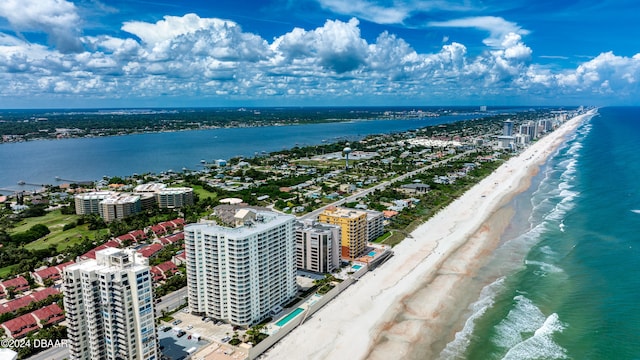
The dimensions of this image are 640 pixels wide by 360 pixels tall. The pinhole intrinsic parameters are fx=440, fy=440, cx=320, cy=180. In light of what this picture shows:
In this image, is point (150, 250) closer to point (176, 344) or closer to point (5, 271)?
point (5, 271)

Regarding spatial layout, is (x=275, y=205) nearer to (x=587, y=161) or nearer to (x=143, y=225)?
(x=143, y=225)

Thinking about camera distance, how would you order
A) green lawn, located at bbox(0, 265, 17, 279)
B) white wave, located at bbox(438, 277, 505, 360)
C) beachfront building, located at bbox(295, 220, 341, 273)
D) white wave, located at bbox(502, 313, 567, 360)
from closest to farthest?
white wave, located at bbox(502, 313, 567, 360), white wave, located at bbox(438, 277, 505, 360), beachfront building, located at bbox(295, 220, 341, 273), green lawn, located at bbox(0, 265, 17, 279)

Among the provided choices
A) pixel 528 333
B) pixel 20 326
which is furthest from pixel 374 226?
pixel 20 326

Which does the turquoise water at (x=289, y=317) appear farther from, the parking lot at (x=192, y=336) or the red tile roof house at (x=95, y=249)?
the red tile roof house at (x=95, y=249)

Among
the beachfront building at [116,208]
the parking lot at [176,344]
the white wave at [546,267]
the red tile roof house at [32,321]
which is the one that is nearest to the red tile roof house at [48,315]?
the red tile roof house at [32,321]

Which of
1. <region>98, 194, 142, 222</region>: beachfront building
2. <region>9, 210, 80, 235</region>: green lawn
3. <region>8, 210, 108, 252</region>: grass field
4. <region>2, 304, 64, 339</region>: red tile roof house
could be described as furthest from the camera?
<region>98, 194, 142, 222</region>: beachfront building

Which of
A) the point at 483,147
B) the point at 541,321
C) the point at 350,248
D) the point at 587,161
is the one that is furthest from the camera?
the point at 483,147

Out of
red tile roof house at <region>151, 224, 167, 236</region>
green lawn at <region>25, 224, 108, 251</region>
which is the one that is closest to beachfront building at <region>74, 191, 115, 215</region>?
green lawn at <region>25, 224, 108, 251</region>

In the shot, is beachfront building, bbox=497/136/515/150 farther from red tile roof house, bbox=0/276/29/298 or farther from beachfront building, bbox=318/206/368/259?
red tile roof house, bbox=0/276/29/298

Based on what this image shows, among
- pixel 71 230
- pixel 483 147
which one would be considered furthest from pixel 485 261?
pixel 483 147
